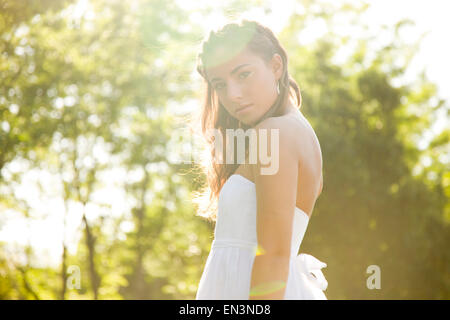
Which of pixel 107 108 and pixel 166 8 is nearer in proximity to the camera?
pixel 107 108

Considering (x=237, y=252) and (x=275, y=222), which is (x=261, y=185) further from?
(x=237, y=252)

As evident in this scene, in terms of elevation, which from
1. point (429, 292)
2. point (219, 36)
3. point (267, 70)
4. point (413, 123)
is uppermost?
point (413, 123)

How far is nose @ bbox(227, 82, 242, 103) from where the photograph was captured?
2.10 meters

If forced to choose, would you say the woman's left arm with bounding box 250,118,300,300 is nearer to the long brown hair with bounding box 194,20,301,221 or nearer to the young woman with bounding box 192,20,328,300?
the young woman with bounding box 192,20,328,300

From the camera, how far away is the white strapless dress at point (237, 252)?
1.95m

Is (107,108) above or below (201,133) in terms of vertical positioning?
above

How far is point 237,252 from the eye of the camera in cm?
199

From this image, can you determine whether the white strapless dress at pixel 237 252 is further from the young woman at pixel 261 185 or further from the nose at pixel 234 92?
the nose at pixel 234 92

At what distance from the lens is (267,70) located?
216cm

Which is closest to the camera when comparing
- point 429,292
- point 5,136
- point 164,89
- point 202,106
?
point 202,106

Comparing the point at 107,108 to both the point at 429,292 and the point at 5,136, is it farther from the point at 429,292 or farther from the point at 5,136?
the point at 429,292
